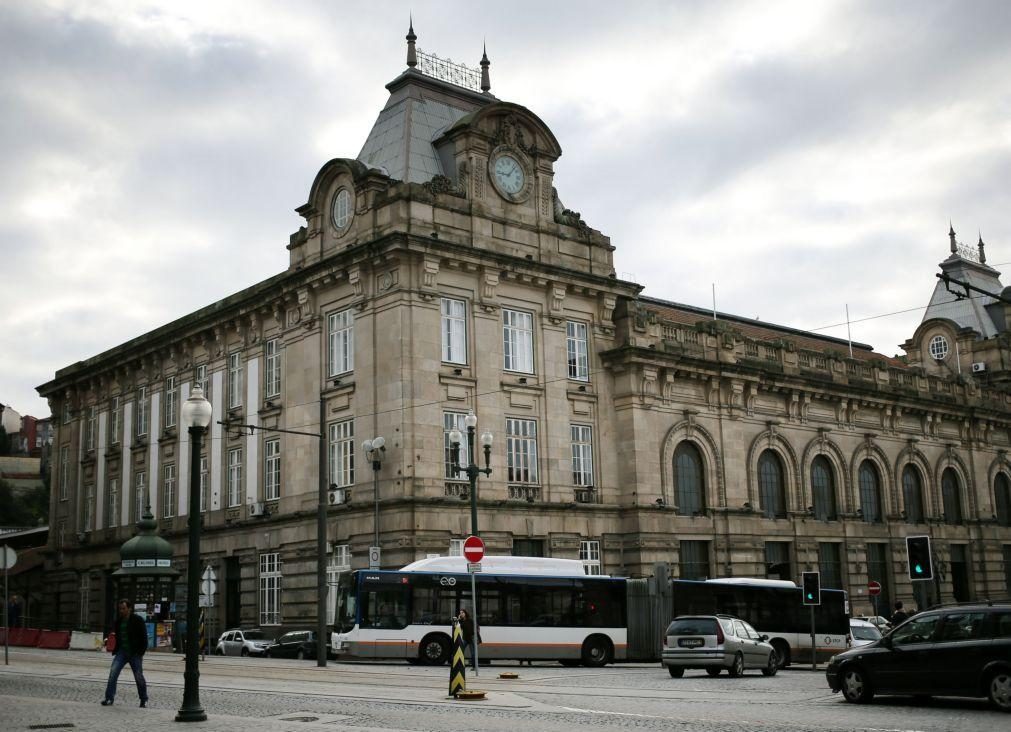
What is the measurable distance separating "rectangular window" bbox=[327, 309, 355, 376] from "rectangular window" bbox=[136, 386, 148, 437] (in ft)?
54.9

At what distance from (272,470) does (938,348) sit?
45.7 metres

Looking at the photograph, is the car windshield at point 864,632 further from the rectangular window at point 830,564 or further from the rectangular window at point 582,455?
the rectangular window at point 830,564

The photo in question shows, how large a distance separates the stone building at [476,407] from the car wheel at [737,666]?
41.6ft

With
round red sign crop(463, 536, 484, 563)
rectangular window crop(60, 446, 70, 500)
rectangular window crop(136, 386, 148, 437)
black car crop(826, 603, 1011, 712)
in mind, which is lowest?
black car crop(826, 603, 1011, 712)

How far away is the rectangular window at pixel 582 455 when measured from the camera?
4447 cm

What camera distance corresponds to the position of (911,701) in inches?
782

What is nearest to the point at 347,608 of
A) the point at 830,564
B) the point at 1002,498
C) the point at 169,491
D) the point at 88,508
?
the point at 169,491

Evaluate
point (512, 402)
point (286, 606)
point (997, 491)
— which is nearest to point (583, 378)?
point (512, 402)

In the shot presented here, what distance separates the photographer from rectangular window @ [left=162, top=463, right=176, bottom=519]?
5297 cm

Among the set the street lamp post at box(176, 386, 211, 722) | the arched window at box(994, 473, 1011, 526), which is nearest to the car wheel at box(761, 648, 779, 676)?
the street lamp post at box(176, 386, 211, 722)

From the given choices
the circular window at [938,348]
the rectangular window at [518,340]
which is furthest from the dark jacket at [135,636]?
the circular window at [938,348]

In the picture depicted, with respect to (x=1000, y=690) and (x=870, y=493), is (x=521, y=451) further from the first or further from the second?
(x=1000, y=690)

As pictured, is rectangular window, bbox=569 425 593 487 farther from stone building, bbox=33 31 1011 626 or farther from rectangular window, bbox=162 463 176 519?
rectangular window, bbox=162 463 176 519

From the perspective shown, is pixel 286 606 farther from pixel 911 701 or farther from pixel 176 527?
pixel 911 701
